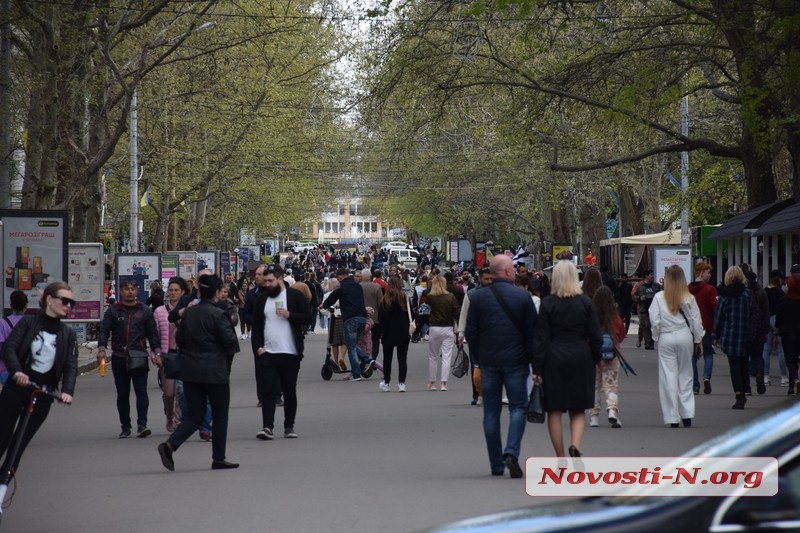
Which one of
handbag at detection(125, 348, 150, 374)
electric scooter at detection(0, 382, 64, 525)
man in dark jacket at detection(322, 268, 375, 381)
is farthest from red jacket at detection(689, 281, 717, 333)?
electric scooter at detection(0, 382, 64, 525)

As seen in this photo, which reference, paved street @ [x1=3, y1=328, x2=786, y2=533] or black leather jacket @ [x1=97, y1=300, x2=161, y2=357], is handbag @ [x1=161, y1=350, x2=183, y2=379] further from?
black leather jacket @ [x1=97, y1=300, x2=161, y2=357]

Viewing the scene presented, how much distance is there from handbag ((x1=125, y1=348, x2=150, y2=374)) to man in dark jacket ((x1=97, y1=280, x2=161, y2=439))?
52 millimetres

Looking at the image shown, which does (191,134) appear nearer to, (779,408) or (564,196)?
(564,196)

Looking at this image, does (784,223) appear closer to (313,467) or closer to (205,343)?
(313,467)

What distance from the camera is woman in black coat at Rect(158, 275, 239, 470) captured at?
35.9ft

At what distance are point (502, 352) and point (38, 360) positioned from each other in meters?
3.51

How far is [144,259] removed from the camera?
33344 mm

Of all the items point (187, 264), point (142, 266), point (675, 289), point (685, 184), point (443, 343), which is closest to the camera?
point (675, 289)

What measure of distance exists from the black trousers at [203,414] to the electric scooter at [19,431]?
170 centimetres

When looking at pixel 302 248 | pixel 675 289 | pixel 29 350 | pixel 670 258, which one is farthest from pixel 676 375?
pixel 302 248

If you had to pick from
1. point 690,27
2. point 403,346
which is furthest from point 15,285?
point 690,27

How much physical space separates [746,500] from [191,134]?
48.9 m

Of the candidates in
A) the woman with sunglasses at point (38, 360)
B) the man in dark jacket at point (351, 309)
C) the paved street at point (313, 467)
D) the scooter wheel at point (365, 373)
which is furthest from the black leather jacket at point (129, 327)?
the scooter wheel at point (365, 373)

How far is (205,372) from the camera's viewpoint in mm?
10969
